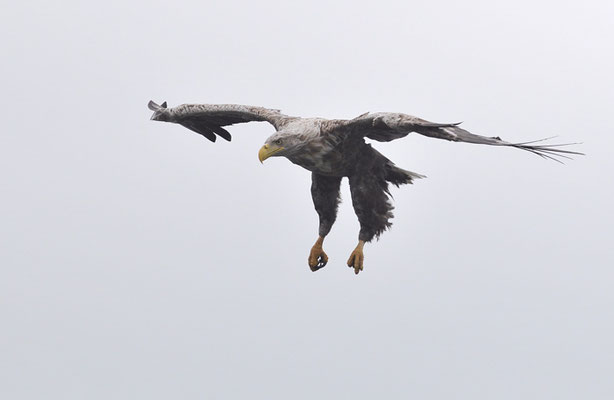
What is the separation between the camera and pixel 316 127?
47.6 feet

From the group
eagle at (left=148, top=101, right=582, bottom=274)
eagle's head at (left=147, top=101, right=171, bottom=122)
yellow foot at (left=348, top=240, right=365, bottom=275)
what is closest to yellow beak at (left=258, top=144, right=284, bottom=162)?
eagle at (left=148, top=101, right=582, bottom=274)

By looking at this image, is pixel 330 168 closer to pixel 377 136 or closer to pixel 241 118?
pixel 377 136

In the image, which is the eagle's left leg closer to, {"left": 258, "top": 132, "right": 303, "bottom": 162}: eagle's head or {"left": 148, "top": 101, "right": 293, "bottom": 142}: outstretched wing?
{"left": 258, "top": 132, "right": 303, "bottom": 162}: eagle's head

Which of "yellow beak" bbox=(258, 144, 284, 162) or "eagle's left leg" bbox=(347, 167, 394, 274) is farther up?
"yellow beak" bbox=(258, 144, 284, 162)

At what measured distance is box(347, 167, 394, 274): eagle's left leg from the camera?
48.5 ft

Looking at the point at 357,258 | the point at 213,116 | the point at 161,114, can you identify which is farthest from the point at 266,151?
the point at 161,114

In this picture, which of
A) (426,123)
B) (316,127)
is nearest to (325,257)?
(316,127)

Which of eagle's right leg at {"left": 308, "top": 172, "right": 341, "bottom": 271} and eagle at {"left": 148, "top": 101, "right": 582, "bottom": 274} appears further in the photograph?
eagle's right leg at {"left": 308, "top": 172, "right": 341, "bottom": 271}

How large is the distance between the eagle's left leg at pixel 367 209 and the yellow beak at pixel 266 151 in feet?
4.85

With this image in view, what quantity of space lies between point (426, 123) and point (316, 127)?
6.26 ft

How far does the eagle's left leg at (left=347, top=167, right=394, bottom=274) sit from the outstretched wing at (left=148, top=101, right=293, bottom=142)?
145 centimetres

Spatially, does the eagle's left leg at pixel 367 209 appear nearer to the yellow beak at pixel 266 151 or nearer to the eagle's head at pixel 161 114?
the yellow beak at pixel 266 151

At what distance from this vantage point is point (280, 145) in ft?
46.2

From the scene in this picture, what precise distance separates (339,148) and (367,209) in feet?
3.31
